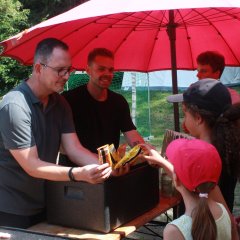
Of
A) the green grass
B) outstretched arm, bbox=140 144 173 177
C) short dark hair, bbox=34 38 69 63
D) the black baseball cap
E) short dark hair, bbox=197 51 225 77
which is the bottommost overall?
the green grass

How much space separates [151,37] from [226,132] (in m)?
2.20

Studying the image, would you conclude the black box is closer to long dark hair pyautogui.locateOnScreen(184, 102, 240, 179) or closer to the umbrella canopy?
long dark hair pyautogui.locateOnScreen(184, 102, 240, 179)

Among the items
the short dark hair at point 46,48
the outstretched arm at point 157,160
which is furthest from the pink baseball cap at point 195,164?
the short dark hair at point 46,48

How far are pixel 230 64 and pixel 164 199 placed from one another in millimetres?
1908

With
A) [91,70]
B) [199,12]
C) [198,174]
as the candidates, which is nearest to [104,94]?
[91,70]

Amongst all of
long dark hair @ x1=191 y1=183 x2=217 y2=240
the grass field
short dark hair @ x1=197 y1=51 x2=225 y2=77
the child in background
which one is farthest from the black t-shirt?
the grass field

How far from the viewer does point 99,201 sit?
6.97 feet

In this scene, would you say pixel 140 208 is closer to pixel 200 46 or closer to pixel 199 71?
pixel 199 71

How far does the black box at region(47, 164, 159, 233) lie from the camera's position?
7.00 ft

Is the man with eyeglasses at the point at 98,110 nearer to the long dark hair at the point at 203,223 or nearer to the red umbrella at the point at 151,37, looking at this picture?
the red umbrella at the point at 151,37

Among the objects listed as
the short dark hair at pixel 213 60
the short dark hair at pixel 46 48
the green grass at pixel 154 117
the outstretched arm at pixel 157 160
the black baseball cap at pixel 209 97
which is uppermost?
the short dark hair at pixel 46 48

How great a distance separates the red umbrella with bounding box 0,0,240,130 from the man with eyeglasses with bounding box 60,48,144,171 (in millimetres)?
339

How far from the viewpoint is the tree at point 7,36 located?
17.8 m

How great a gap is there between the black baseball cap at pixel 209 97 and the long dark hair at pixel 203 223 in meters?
0.57
